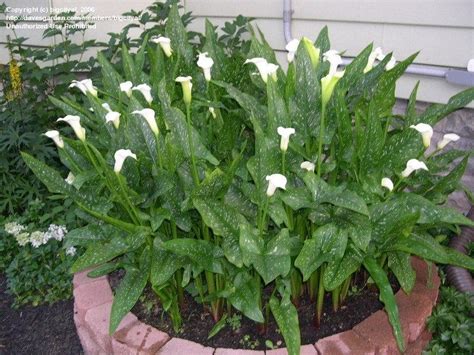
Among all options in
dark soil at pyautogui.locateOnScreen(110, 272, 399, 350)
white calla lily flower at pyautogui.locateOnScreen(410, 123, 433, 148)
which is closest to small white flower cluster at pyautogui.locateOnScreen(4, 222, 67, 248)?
dark soil at pyautogui.locateOnScreen(110, 272, 399, 350)

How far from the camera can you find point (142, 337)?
1.59 m

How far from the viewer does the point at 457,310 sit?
1913mm

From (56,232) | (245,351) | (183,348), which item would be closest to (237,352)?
(245,351)

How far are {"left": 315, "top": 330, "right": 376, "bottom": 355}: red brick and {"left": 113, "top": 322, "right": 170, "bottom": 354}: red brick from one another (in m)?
0.48

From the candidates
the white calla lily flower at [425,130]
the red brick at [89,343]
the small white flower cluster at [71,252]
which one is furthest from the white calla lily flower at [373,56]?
the small white flower cluster at [71,252]

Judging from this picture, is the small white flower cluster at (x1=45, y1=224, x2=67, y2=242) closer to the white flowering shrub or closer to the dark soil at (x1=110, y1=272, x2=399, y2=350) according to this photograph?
the white flowering shrub

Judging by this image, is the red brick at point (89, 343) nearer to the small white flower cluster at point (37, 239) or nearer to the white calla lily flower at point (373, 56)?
the small white flower cluster at point (37, 239)

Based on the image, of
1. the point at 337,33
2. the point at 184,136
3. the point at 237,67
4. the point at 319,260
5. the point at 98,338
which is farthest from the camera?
the point at 337,33

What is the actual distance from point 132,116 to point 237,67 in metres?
0.50

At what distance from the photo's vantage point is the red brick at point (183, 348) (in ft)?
5.00

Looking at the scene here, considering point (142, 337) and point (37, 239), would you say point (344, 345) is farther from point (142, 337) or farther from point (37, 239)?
point (37, 239)

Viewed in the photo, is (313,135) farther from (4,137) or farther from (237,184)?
(4,137)

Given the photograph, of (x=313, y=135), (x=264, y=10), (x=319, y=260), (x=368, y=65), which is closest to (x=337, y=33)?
(x=264, y=10)

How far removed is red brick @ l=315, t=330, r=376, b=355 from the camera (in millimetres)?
1495
